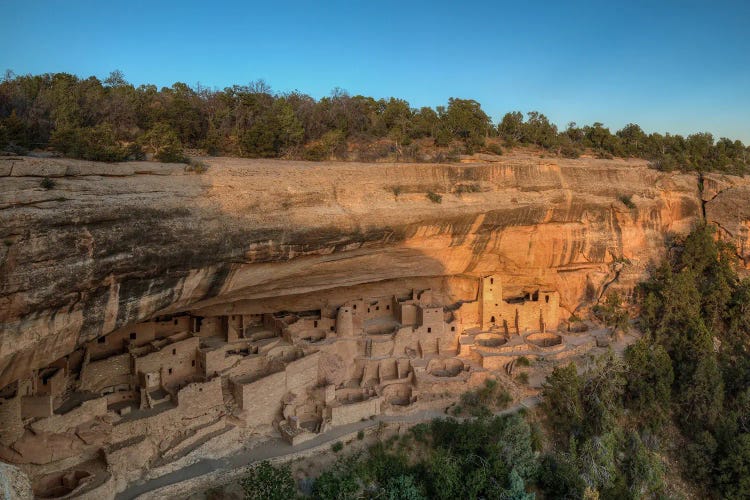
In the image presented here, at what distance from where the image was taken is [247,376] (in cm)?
1462

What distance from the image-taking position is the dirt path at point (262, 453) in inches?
452

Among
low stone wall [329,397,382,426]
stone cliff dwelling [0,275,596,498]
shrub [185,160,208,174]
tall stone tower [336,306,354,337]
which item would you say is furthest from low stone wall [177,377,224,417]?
shrub [185,160,208,174]

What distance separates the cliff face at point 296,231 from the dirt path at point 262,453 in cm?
356

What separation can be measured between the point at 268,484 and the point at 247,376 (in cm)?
364

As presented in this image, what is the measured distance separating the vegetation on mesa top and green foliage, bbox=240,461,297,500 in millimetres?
7454

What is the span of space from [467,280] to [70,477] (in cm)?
1356

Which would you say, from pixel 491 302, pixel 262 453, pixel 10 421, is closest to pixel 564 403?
pixel 491 302

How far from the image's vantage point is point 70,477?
1084 cm

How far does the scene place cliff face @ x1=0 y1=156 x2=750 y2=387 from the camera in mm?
9023

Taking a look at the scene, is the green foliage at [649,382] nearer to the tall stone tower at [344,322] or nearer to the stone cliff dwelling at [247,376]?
the stone cliff dwelling at [247,376]

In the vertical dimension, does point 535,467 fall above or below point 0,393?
below

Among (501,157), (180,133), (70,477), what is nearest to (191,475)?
(70,477)

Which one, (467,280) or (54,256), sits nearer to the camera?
(54,256)

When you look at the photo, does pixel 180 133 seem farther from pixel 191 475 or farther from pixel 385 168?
pixel 191 475
